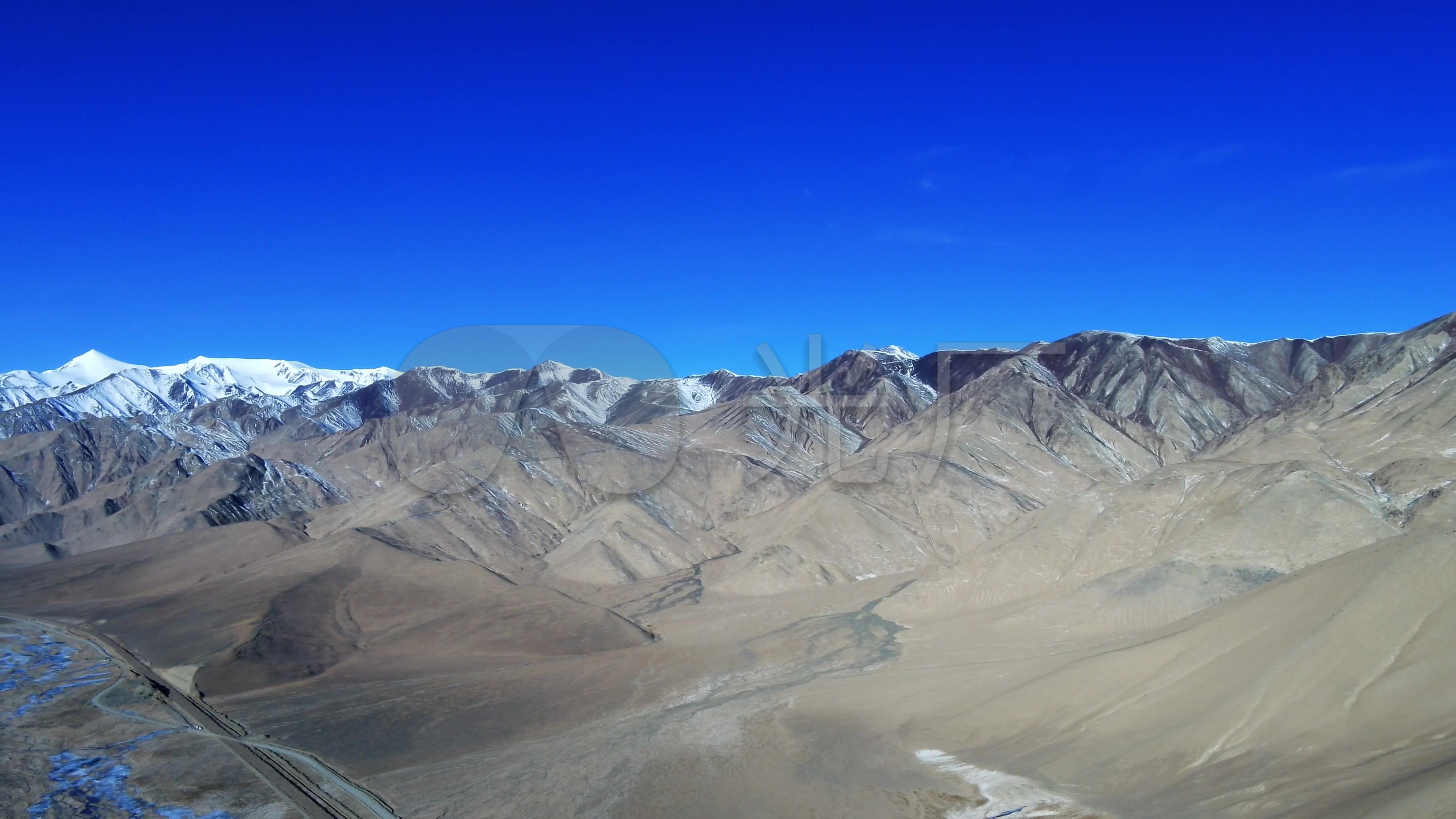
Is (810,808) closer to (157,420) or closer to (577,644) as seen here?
(577,644)

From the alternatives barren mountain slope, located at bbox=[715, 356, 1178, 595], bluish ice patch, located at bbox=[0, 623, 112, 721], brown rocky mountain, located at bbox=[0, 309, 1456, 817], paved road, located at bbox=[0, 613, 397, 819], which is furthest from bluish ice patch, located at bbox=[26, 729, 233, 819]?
barren mountain slope, located at bbox=[715, 356, 1178, 595]

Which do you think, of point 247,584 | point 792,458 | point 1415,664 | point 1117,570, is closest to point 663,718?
point 1415,664

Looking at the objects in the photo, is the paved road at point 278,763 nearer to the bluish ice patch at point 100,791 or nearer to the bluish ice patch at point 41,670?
the bluish ice patch at point 41,670

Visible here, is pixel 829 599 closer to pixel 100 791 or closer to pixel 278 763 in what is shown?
pixel 278 763

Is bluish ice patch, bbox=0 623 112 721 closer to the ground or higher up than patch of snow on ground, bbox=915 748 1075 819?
higher up

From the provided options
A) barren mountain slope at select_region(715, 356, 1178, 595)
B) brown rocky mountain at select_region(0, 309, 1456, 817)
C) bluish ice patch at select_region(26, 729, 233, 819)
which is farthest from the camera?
barren mountain slope at select_region(715, 356, 1178, 595)

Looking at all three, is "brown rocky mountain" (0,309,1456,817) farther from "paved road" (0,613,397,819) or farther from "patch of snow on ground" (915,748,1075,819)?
"paved road" (0,613,397,819)

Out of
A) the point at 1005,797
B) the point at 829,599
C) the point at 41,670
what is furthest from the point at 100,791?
the point at 829,599
